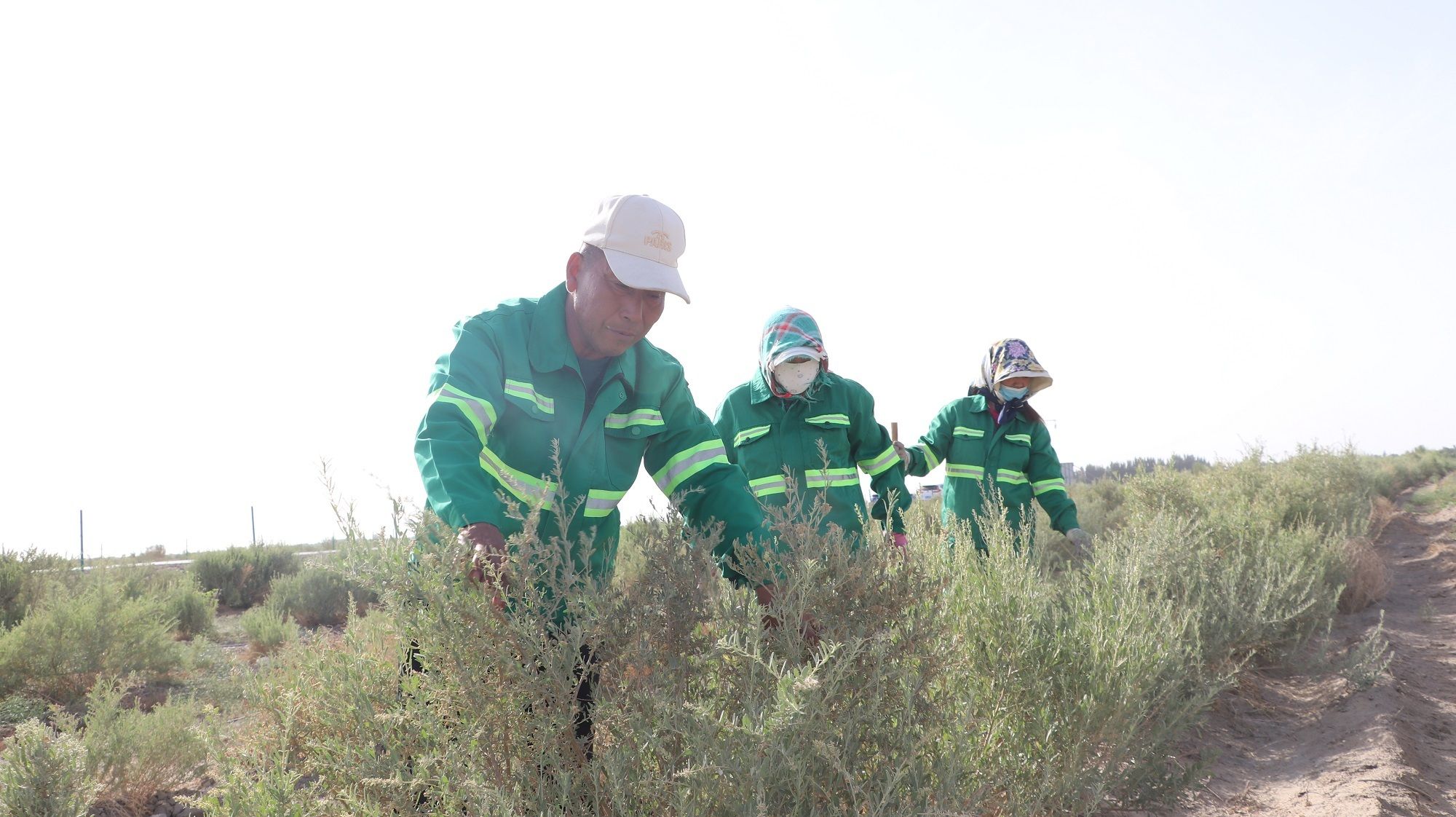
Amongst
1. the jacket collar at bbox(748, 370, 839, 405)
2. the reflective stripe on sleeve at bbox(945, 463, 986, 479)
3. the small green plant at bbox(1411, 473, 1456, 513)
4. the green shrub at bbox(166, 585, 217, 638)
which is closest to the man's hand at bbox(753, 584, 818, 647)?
the jacket collar at bbox(748, 370, 839, 405)

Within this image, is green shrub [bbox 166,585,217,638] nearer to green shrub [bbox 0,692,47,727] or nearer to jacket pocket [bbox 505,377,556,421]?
green shrub [bbox 0,692,47,727]

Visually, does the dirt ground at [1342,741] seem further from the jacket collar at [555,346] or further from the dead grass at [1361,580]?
the jacket collar at [555,346]

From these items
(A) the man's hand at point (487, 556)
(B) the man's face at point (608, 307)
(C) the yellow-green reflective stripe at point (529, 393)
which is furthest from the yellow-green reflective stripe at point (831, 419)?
(A) the man's hand at point (487, 556)

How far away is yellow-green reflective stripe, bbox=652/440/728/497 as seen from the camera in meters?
2.43

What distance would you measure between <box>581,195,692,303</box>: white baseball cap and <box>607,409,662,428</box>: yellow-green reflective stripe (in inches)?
13.6

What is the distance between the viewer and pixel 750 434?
14.6 feet

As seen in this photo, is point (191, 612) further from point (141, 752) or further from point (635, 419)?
point (635, 419)

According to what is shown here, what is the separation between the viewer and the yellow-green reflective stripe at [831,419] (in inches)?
174

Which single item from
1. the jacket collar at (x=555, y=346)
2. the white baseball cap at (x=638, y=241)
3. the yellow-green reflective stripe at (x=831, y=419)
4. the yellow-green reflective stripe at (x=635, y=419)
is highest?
the white baseball cap at (x=638, y=241)

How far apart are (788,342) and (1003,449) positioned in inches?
74.8

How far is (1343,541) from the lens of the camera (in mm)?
7645

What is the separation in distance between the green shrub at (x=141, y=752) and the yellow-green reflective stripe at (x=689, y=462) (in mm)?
2496

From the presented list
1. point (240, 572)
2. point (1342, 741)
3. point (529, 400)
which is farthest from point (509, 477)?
point (240, 572)

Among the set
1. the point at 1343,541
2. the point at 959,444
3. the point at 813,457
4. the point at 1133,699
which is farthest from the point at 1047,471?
the point at 1343,541
